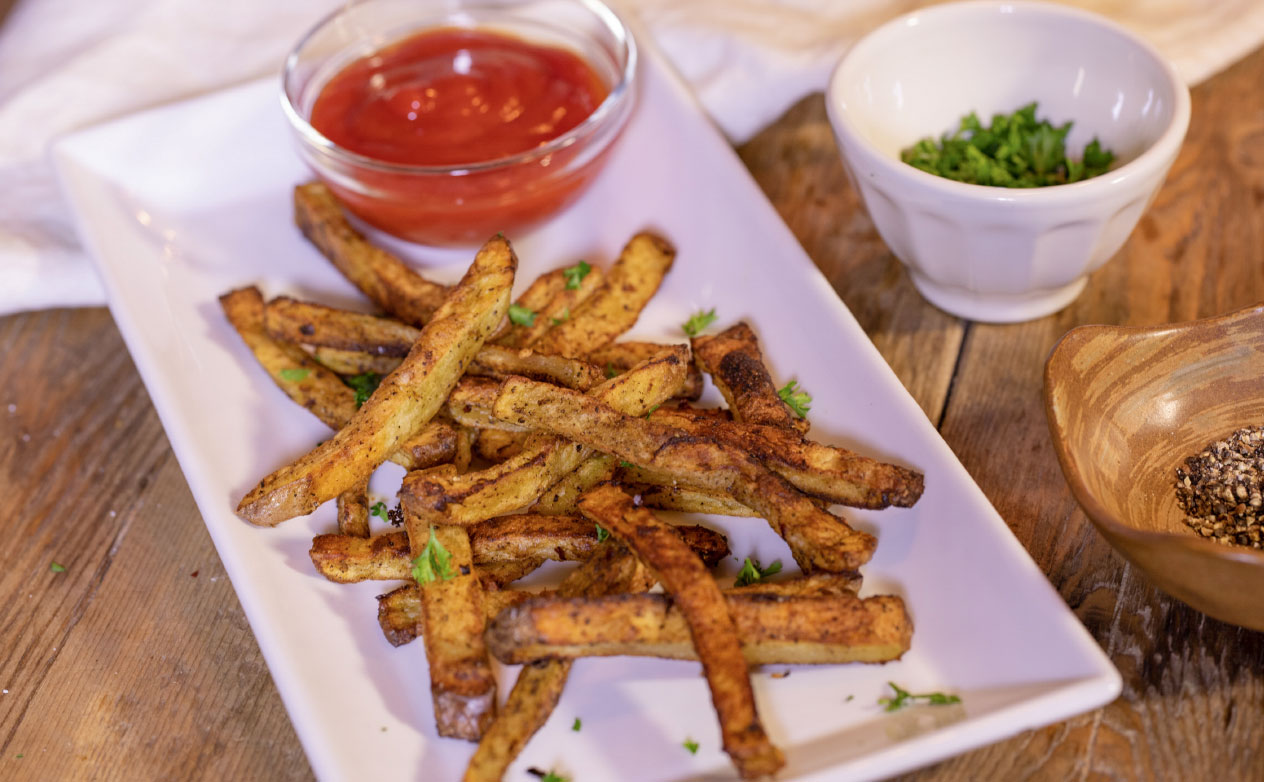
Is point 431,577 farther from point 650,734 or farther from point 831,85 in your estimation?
point 831,85

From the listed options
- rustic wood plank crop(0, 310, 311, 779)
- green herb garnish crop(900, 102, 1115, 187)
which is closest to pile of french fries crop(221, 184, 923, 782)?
rustic wood plank crop(0, 310, 311, 779)

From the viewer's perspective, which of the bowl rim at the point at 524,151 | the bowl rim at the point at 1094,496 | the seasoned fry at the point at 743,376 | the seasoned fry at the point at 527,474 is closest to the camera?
the bowl rim at the point at 1094,496

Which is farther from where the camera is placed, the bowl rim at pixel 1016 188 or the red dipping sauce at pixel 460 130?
the red dipping sauce at pixel 460 130

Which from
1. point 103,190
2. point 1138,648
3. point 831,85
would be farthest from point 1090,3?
point 103,190

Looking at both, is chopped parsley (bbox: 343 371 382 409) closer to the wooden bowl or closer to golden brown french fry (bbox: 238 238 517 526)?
golden brown french fry (bbox: 238 238 517 526)

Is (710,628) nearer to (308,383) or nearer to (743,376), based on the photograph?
(743,376)

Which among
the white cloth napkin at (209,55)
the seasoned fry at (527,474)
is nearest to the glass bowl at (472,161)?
the white cloth napkin at (209,55)

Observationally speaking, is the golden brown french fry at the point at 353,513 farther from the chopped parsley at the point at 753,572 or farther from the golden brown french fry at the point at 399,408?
the chopped parsley at the point at 753,572
